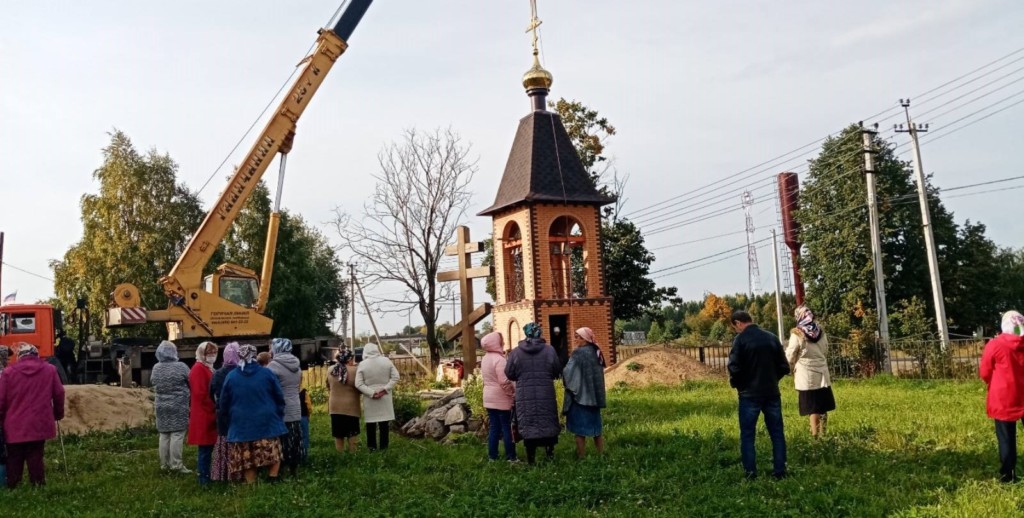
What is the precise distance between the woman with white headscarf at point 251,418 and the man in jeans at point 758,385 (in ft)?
15.6

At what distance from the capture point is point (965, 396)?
1462cm

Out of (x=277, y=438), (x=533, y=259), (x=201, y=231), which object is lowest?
(x=277, y=438)

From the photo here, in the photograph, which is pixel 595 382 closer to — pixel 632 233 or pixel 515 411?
pixel 515 411

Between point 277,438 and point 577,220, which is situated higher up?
point 577,220

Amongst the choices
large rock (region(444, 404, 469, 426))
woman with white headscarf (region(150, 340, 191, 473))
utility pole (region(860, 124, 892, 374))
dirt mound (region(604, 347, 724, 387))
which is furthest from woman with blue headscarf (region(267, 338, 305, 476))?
utility pole (region(860, 124, 892, 374))

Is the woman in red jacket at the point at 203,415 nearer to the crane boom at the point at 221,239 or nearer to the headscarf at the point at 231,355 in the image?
the headscarf at the point at 231,355

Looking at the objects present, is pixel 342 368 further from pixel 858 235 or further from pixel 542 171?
pixel 858 235

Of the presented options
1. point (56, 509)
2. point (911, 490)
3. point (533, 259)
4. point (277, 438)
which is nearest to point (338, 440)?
point (277, 438)

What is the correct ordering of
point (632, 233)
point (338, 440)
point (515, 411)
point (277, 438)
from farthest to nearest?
1. point (632, 233)
2. point (338, 440)
3. point (515, 411)
4. point (277, 438)

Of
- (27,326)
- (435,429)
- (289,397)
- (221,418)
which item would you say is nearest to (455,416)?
(435,429)

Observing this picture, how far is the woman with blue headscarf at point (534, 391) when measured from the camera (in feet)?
30.0

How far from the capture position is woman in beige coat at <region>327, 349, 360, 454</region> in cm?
1068

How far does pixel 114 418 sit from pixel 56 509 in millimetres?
7996

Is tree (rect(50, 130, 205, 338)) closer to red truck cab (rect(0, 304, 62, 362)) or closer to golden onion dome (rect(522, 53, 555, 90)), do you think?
red truck cab (rect(0, 304, 62, 362))
